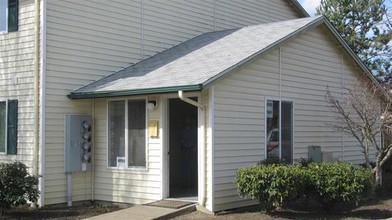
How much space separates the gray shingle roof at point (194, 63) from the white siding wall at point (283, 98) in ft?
1.25

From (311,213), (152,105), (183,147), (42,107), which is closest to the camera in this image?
(311,213)

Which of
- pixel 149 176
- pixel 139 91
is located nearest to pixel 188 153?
pixel 149 176

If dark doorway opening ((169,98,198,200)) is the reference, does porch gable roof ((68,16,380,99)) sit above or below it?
above

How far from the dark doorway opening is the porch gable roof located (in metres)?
1.27

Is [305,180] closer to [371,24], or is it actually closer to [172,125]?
[172,125]

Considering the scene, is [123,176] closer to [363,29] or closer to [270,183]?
[270,183]

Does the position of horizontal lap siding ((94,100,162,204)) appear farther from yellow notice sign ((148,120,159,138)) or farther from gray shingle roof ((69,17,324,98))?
gray shingle roof ((69,17,324,98))

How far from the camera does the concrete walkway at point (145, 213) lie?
11068 mm

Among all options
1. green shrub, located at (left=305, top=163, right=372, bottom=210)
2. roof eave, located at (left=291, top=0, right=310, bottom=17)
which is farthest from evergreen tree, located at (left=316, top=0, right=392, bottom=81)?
green shrub, located at (left=305, top=163, right=372, bottom=210)

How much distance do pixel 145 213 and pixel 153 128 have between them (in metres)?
2.08

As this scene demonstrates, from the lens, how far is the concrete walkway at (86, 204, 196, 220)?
1107 cm

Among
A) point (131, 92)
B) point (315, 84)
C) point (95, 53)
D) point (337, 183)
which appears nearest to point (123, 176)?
point (131, 92)

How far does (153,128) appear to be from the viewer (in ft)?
40.9

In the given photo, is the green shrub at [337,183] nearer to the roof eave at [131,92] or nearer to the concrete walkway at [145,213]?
the concrete walkway at [145,213]
